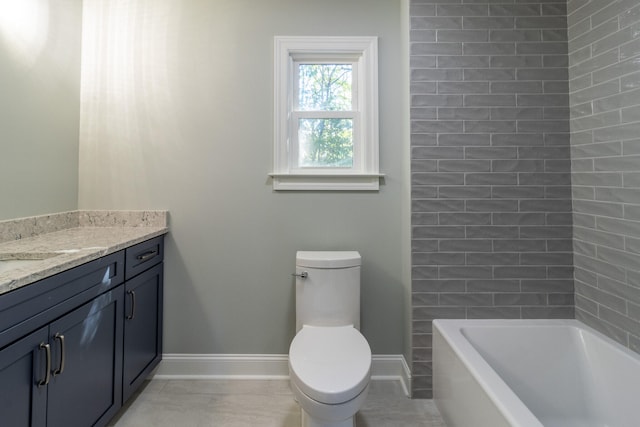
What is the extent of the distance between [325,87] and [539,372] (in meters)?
1.96

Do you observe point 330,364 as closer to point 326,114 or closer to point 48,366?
point 48,366

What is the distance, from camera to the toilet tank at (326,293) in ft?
5.83

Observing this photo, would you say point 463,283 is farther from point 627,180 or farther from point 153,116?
point 153,116

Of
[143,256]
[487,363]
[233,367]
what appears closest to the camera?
[487,363]

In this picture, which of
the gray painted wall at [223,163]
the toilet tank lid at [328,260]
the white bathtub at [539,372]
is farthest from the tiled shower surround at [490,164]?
the toilet tank lid at [328,260]

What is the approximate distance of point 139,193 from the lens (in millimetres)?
2045

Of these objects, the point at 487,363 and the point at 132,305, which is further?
the point at 132,305

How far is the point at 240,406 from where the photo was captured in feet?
5.78

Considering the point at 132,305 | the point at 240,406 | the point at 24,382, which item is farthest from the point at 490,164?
the point at 24,382

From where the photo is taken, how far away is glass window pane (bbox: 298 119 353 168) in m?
2.11

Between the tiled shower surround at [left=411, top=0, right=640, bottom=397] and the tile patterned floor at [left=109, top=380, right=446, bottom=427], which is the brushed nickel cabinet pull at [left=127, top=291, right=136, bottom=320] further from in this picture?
the tiled shower surround at [left=411, top=0, right=640, bottom=397]

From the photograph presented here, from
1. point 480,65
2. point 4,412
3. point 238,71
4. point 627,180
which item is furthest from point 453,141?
point 4,412

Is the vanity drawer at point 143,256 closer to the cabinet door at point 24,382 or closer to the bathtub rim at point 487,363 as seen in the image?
the cabinet door at point 24,382

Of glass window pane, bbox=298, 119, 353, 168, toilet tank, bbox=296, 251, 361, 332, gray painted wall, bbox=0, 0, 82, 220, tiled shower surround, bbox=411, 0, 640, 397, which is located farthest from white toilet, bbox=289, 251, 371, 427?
gray painted wall, bbox=0, 0, 82, 220
